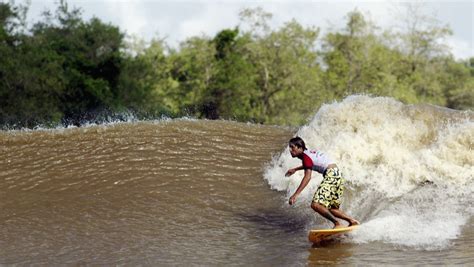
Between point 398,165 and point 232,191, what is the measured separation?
10.2 ft

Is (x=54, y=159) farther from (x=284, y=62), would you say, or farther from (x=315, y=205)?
(x=284, y=62)

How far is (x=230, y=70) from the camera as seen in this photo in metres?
44.8

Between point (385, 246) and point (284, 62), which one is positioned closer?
point (385, 246)

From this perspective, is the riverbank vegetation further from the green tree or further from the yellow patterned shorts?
the yellow patterned shorts

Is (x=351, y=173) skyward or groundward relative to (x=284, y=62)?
groundward

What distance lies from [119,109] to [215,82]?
8.20 meters

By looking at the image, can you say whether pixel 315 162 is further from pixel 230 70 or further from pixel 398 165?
pixel 230 70

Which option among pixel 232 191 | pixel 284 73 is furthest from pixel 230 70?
pixel 232 191

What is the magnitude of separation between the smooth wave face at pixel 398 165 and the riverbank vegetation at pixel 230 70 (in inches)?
1031

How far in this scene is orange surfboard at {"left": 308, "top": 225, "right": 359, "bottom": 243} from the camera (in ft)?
27.1

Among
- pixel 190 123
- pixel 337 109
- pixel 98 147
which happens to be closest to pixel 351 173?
pixel 337 109

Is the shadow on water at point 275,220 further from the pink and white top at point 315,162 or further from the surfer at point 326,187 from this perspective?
the pink and white top at point 315,162

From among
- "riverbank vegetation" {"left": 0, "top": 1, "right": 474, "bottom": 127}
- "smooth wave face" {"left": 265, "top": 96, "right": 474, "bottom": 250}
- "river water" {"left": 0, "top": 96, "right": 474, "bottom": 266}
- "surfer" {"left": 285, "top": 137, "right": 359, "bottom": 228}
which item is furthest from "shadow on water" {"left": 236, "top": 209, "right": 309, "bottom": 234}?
"riverbank vegetation" {"left": 0, "top": 1, "right": 474, "bottom": 127}

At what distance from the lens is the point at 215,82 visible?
151ft
